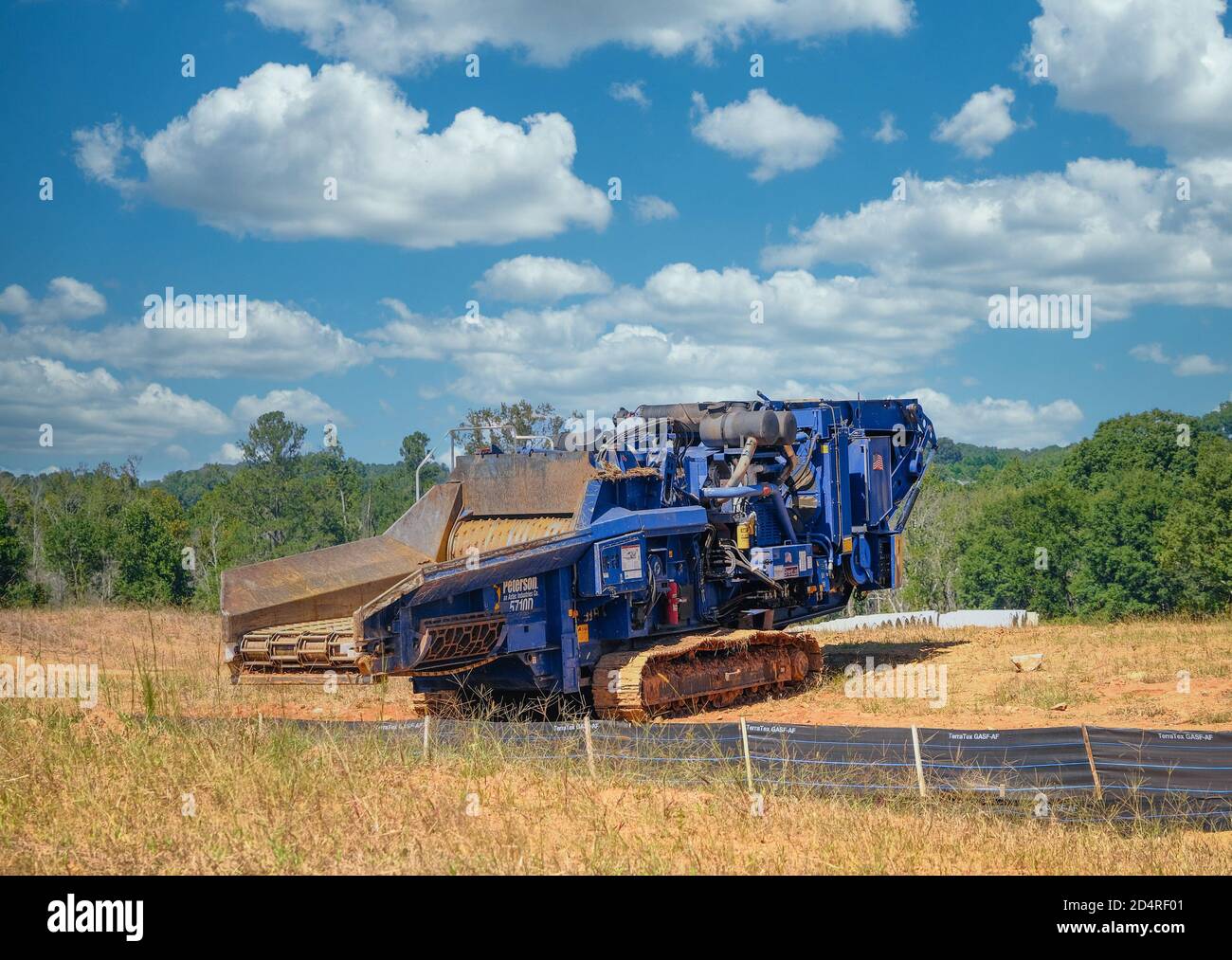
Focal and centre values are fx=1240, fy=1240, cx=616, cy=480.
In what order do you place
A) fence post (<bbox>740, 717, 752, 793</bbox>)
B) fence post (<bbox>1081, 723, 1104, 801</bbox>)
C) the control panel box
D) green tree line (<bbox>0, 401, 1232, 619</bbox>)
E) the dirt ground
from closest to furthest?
1. fence post (<bbox>740, 717, 752, 793</bbox>)
2. fence post (<bbox>1081, 723, 1104, 801</bbox>)
3. the dirt ground
4. the control panel box
5. green tree line (<bbox>0, 401, 1232, 619</bbox>)

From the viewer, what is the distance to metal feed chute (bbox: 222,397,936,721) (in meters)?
12.3

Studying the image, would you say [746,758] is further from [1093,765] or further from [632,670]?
[632,670]

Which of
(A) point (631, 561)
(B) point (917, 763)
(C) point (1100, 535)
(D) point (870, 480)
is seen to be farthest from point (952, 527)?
(B) point (917, 763)

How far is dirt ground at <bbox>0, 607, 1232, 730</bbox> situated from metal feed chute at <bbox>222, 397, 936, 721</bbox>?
60 cm

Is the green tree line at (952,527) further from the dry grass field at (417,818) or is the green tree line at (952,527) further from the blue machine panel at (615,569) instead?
the dry grass field at (417,818)

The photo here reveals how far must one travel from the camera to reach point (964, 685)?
17.2 metres

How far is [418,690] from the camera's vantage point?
14.8 m

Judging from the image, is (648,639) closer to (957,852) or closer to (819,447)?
(819,447)

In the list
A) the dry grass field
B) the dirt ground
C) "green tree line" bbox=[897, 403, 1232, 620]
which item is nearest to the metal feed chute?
the dirt ground

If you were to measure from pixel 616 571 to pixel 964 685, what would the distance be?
5.81 m

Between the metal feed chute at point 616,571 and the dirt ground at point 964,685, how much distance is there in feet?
1.95

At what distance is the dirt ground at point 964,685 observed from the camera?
13977 mm

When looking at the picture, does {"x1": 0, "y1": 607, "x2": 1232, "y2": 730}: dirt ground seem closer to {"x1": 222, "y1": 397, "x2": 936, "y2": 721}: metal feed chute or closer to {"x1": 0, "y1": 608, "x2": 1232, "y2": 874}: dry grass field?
{"x1": 222, "y1": 397, "x2": 936, "y2": 721}: metal feed chute
